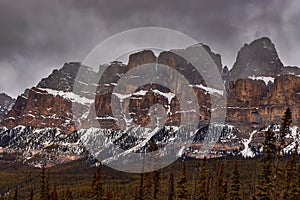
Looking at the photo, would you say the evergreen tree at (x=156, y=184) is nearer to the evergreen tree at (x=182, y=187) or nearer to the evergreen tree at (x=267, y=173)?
the evergreen tree at (x=182, y=187)

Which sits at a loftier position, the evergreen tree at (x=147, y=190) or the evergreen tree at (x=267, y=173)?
the evergreen tree at (x=267, y=173)

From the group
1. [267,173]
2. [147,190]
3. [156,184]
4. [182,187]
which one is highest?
[267,173]

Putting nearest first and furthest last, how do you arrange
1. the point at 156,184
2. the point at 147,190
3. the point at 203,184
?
the point at 147,190 < the point at 156,184 < the point at 203,184

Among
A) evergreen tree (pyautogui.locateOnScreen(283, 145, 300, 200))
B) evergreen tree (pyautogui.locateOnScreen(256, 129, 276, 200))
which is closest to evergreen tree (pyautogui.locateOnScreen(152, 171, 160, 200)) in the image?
evergreen tree (pyautogui.locateOnScreen(283, 145, 300, 200))

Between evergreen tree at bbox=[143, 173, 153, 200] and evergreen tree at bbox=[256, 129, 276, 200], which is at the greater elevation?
evergreen tree at bbox=[256, 129, 276, 200]

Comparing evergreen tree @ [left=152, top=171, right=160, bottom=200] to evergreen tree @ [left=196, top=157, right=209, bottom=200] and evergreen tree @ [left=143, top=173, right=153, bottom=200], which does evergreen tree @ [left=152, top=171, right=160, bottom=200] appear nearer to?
evergreen tree @ [left=143, top=173, right=153, bottom=200]

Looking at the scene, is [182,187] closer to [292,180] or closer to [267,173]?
[292,180]

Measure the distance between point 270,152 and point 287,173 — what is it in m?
14.0

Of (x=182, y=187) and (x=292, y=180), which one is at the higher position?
(x=292, y=180)

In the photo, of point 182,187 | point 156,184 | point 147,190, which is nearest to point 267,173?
point 182,187

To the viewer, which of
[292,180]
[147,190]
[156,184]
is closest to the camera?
[292,180]

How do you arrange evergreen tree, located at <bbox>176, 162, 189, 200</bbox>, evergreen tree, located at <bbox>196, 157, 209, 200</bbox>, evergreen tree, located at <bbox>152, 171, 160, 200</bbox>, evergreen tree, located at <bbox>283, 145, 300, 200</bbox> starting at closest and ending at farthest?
1. evergreen tree, located at <bbox>283, 145, 300, 200</bbox>
2. evergreen tree, located at <bbox>176, 162, 189, 200</bbox>
3. evergreen tree, located at <bbox>152, 171, 160, 200</bbox>
4. evergreen tree, located at <bbox>196, 157, 209, 200</bbox>

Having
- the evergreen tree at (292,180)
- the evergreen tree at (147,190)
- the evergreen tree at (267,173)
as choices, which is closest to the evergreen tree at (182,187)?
the evergreen tree at (147,190)

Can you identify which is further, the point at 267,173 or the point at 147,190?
the point at 147,190
